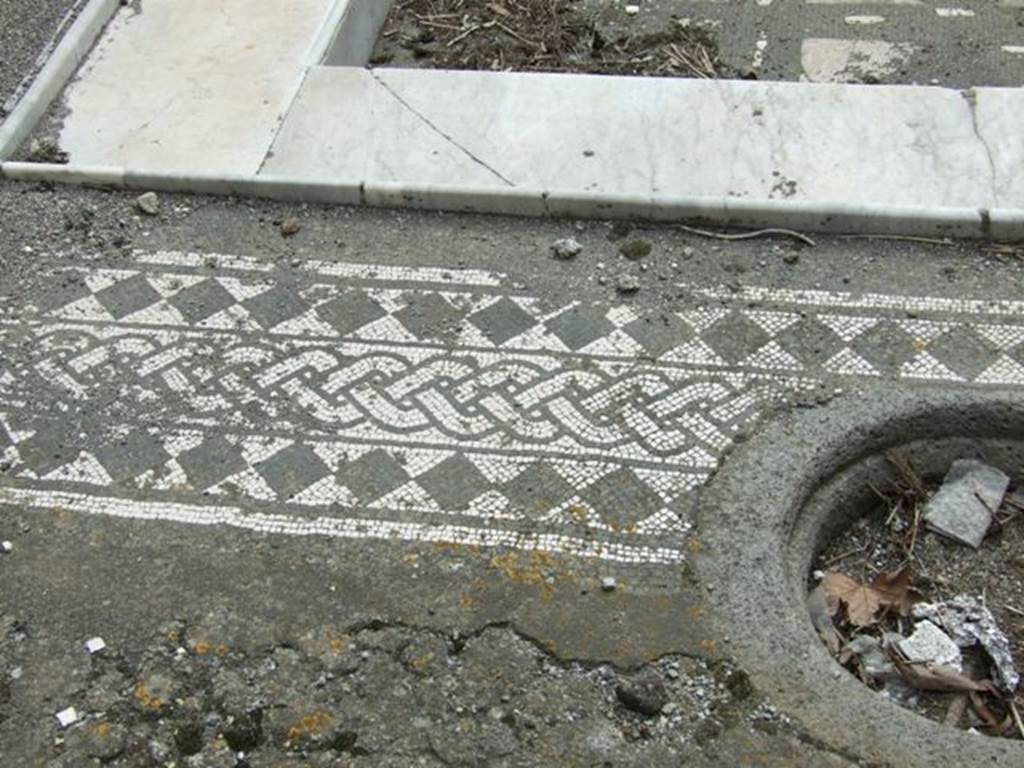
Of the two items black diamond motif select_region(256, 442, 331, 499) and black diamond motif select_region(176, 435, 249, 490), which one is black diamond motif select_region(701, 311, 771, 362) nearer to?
black diamond motif select_region(256, 442, 331, 499)

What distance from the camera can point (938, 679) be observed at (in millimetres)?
3768

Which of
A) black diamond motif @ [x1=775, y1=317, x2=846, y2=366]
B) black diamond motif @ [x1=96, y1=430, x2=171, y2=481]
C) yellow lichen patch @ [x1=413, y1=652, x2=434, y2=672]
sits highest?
black diamond motif @ [x1=775, y1=317, x2=846, y2=366]

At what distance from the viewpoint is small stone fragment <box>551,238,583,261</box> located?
5.03 m

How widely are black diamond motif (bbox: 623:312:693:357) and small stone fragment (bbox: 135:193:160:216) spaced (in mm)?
2000

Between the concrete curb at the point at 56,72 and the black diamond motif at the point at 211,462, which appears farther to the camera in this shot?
the concrete curb at the point at 56,72

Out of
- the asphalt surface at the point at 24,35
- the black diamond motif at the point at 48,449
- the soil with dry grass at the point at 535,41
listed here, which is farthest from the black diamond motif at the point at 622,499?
the asphalt surface at the point at 24,35

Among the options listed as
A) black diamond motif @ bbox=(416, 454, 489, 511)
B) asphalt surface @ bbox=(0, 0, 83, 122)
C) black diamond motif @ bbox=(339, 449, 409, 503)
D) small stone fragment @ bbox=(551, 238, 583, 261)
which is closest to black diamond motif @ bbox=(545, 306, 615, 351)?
small stone fragment @ bbox=(551, 238, 583, 261)

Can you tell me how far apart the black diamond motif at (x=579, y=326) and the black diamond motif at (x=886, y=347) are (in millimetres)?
872

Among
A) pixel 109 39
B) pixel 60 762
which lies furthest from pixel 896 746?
pixel 109 39

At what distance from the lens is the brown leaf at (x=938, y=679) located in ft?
12.3

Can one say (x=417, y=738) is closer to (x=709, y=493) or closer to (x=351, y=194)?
(x=709, y=493)

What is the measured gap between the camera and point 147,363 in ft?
15.5

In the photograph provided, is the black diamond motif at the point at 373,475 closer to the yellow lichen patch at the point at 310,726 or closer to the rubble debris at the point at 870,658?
the yellow lichen patch at the point at 310,726

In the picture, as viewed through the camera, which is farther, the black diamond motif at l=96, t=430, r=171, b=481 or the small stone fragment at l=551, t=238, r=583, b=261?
A: the small stone fragment at l=551, t=238, r=583, b=261
